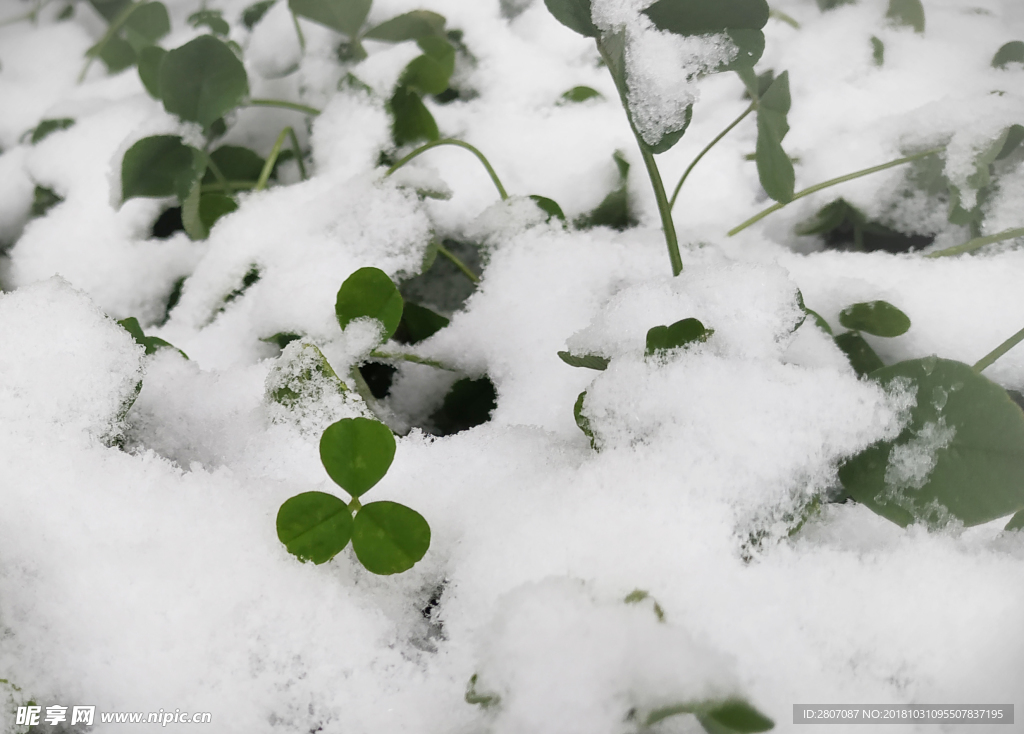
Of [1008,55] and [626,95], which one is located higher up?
[626,95]

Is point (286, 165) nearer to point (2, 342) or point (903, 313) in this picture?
point (2, 342)

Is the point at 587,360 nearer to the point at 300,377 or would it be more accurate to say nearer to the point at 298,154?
the point at 300,377

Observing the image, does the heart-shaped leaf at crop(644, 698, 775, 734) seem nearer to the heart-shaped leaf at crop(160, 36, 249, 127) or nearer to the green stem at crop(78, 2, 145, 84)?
the heart-shaped leaf at crop(160, 36, 249, 127)

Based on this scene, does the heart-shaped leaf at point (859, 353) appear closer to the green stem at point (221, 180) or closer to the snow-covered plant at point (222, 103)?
the snow-covered plant at point (222, 103)

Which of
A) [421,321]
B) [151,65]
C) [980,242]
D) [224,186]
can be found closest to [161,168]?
[224,186]

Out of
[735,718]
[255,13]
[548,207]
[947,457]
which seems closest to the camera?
[735,718]

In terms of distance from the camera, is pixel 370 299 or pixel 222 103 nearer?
pixel 370 299

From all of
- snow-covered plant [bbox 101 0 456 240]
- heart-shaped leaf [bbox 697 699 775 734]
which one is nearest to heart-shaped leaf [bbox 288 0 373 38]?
snow-covered plant [bbox 101 0 456 240]
